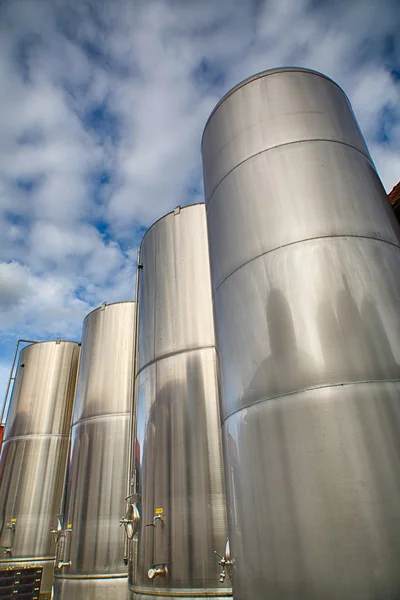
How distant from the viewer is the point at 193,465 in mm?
5570

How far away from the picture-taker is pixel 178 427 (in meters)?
5.84

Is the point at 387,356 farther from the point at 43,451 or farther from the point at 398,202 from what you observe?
the point at 43,451

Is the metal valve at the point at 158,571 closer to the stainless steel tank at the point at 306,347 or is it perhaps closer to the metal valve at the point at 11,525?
the stainless steel tank at the point at 306,347

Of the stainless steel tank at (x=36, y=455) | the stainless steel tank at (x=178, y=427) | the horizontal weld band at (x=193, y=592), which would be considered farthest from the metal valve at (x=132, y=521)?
the stainless steel tank at (x=36, y=455)

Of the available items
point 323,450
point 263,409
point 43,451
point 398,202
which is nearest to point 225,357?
point 263,409

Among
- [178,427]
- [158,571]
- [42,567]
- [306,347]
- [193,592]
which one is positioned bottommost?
[193,592]

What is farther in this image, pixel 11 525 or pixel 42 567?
pixel 11 525

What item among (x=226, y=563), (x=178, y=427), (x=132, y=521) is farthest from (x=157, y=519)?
(x=226, y=563)

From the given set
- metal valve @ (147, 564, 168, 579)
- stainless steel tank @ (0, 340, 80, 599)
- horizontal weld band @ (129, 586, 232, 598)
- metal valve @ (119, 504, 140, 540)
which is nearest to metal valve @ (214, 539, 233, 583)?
horizontal weld band @ (129, 586, 232, 598)

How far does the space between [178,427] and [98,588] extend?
4996mm

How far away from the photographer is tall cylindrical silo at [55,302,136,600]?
8453 mm

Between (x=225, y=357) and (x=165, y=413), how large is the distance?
243 cm

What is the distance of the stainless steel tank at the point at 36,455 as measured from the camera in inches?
435

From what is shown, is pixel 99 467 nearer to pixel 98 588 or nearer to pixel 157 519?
pixel 98 588
